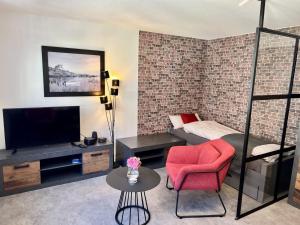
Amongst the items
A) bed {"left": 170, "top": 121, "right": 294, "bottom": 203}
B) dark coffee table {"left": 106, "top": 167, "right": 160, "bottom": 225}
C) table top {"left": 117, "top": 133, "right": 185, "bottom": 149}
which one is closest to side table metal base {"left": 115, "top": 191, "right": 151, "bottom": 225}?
dark coffee table {"left": 106, "top": 167, "right": 160, "bottom": 225}

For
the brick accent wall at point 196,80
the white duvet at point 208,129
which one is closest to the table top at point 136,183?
the white duvet at point 208,129

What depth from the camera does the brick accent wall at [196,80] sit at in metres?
4.20

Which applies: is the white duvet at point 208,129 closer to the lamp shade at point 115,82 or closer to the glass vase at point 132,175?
the lamp shade at point 115,82

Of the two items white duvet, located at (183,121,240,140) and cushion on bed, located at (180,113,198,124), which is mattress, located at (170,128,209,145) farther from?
cushion on bed, located at (180,113,198,124)

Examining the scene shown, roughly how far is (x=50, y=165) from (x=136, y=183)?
1584 millimetres

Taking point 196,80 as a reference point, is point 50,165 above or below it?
below

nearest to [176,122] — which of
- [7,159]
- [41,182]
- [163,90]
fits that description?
[163,90]

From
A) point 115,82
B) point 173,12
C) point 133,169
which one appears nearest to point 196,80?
point 115,82

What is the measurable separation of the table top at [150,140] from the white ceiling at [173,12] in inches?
77.1

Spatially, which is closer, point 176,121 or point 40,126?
point 40,126

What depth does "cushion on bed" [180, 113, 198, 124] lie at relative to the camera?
464 centimetres

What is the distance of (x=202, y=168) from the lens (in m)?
2.66

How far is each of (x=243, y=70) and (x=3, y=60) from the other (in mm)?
3860

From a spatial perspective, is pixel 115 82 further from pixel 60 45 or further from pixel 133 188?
pixel 133 188
